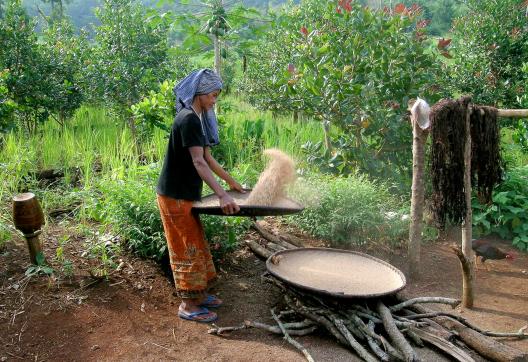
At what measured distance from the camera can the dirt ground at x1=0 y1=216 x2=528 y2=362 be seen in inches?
127

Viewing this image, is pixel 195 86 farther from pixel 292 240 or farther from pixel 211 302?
pixel 292 240

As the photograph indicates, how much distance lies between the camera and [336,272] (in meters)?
3.84

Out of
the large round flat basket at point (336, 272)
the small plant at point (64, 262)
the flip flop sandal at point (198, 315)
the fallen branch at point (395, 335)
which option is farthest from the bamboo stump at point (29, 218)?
the fallen branch at point (395, 335)

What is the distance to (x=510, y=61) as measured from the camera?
730 cm

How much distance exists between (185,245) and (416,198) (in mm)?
2023

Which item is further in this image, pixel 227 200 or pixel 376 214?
pixel 376 214

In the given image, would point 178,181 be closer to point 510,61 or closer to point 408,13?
point 408,13

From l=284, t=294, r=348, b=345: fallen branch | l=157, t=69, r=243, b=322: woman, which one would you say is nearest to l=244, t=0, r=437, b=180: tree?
l=157, t=69, r=243, b=322: woman

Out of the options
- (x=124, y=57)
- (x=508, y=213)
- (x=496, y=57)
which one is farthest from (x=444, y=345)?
(x=124, y=57)

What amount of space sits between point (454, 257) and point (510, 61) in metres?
3.75

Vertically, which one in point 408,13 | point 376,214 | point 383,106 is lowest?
point 376,214

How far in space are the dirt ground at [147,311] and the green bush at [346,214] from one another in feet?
1.51

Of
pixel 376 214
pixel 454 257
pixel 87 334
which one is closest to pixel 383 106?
pixel 376 214

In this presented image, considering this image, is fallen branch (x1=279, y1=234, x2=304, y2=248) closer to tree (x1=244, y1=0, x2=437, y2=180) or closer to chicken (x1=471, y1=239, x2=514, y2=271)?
tree (x1=244, y1=0, x2=437, y2=180)
